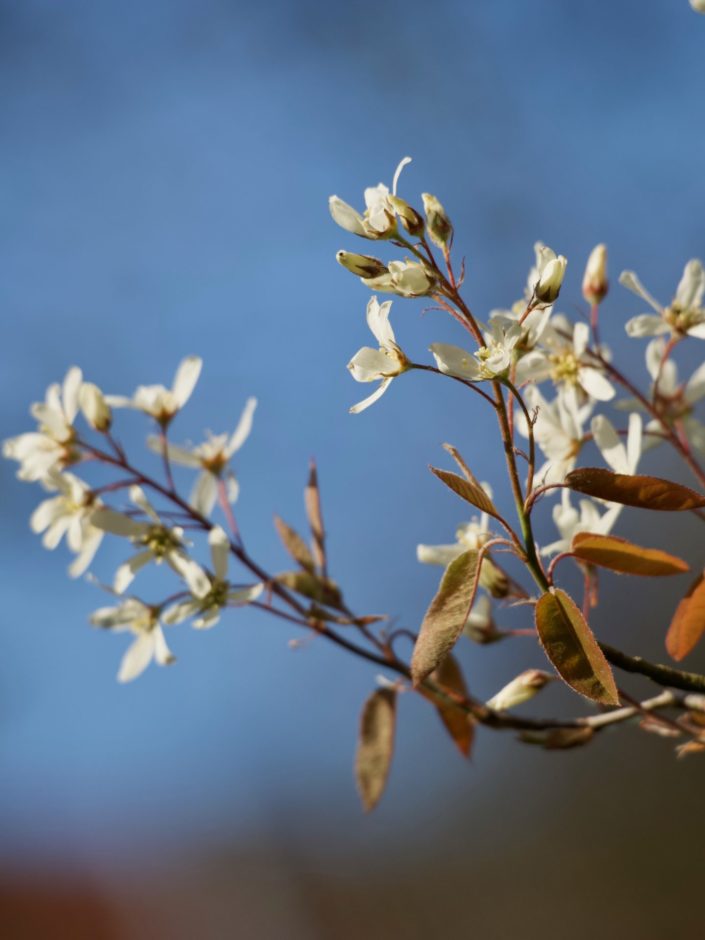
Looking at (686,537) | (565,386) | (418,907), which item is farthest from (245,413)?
(418,907)

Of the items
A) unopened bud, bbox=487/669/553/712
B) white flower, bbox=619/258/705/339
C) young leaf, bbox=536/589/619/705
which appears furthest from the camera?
white flower, bbox=619/258/705/339

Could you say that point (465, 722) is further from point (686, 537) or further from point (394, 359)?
point (686, 537)

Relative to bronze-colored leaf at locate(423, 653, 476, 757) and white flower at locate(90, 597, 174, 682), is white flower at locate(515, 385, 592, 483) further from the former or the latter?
white flower at locate(90, 597, 174, 682)

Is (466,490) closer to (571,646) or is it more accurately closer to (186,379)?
(571,646)

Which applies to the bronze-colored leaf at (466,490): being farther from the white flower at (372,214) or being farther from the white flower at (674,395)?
the white flower at (674,395)

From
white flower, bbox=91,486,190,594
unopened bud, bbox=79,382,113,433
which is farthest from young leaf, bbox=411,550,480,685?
unopened bud, bbox=79,382,113,433

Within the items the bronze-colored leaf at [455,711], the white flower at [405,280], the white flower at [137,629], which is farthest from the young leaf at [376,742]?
the white flower at [405,280]
